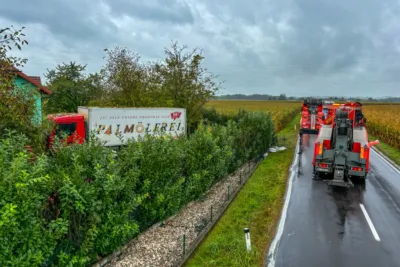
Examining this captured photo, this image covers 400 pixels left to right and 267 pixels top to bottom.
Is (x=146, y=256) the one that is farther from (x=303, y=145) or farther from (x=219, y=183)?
(x=303, y=145)

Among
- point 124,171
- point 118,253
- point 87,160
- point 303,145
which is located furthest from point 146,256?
point 303,145

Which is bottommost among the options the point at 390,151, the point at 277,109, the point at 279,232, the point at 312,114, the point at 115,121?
the point at 279,232

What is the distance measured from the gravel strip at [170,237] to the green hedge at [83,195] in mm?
318

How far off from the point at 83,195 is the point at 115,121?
13536mm

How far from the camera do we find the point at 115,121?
19.0 m

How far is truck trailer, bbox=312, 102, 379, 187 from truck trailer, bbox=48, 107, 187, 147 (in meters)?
7.37

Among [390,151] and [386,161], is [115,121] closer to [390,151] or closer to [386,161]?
[386,161]

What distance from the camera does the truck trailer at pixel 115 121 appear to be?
17797 millimetres

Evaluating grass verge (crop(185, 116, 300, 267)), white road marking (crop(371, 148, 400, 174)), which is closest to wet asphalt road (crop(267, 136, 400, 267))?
grass verge (crop(185, 116, 300, 267))

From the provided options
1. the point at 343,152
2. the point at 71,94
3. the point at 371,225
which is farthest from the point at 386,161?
the point at 71,94

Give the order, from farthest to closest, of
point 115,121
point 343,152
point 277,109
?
1. point 277,109
2. point 115,121
3. point 343,152

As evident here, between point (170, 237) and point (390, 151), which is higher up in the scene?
point (390, 151)

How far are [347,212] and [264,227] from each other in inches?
138

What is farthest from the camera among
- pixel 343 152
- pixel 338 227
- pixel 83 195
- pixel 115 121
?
pixel 115 121
